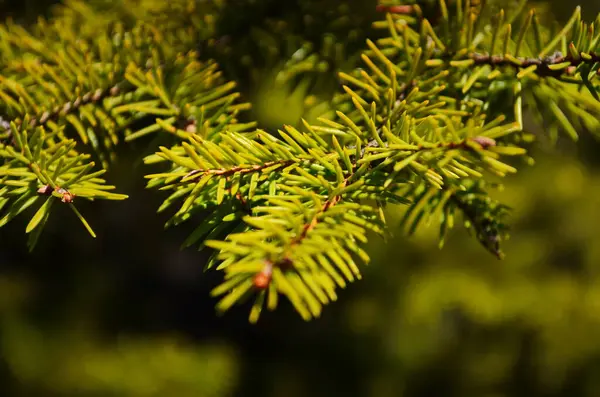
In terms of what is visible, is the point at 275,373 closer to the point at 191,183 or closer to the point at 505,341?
the point at 505,341

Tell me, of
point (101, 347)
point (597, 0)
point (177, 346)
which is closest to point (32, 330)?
point (101, 347)

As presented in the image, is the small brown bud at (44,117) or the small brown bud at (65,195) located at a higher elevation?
the small brown bud at (44,117)

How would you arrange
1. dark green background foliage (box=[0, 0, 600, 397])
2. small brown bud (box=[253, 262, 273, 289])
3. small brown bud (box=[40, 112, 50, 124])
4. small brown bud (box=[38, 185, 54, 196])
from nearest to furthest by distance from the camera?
small brown bud (box=[253, 262, 273, 289]), small brown bud (box=[38, 185, 54, 196]), small brown bud (box=[40, 112, 50, 124]), dark green background foliage (box=[0, 0, 600, 397])

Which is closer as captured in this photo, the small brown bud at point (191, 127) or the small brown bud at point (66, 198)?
the small brown bud at point (66, 198)

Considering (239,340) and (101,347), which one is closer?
(101,347)

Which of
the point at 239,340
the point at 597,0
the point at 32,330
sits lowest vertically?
the point at 239,340

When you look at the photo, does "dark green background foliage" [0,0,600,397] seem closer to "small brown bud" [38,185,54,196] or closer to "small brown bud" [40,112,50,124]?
"small brown bud" [40,112,50,124]

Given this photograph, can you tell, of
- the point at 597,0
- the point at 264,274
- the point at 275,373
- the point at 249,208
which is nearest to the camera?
the point at 264,274

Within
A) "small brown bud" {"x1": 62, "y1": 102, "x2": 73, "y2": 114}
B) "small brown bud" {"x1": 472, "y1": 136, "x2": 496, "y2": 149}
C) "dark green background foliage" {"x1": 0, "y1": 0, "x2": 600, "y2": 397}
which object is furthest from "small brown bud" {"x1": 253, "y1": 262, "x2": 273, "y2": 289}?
"dark green background foliage" {"x1": 0, "y1": 0, "x2": 600, "y2": 397}

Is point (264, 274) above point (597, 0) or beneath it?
above

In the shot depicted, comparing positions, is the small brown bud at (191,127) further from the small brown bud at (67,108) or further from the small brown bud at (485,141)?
the small brown bud at (485,141)

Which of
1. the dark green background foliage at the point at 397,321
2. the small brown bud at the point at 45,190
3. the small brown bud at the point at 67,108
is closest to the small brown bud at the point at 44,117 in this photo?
the small brown bud at the point at 67,108
